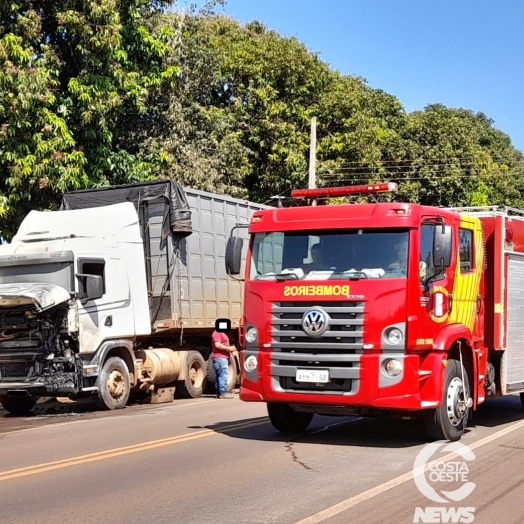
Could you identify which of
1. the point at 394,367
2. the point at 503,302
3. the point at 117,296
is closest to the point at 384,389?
the point at 394,367

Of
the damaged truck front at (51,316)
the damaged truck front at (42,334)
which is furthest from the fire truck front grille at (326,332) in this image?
the damaged truck front at (42,334)

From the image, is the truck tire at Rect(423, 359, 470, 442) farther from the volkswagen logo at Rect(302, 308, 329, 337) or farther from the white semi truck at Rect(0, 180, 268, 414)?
the white semi truck at Rect(0, 180, 268, 414)

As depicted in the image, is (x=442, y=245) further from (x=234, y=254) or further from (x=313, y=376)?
(x=234, y=254)

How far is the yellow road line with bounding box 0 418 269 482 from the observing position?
8.05 metres

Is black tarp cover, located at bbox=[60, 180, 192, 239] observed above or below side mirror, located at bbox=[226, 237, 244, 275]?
above

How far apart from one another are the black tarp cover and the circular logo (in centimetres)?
782

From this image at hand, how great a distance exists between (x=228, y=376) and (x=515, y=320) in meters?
7.47

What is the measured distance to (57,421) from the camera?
13164 millimetres

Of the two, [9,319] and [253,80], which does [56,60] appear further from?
[253,80]

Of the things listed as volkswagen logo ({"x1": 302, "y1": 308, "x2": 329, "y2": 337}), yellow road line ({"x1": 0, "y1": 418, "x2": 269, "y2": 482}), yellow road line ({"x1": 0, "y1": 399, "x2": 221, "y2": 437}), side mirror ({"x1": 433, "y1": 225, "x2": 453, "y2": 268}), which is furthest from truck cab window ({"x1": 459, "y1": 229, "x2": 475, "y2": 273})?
yellow road line ({"x1": 0, "y1": 399, "x2": 221, "y2": 437})

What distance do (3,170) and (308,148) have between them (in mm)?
13792

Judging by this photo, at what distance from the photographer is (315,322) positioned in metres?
8.80

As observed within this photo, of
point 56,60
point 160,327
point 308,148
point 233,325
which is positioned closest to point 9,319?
point 160,327

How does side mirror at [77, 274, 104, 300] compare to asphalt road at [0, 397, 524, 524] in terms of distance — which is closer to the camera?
asphalt road at [0, 397, 524, 524]
